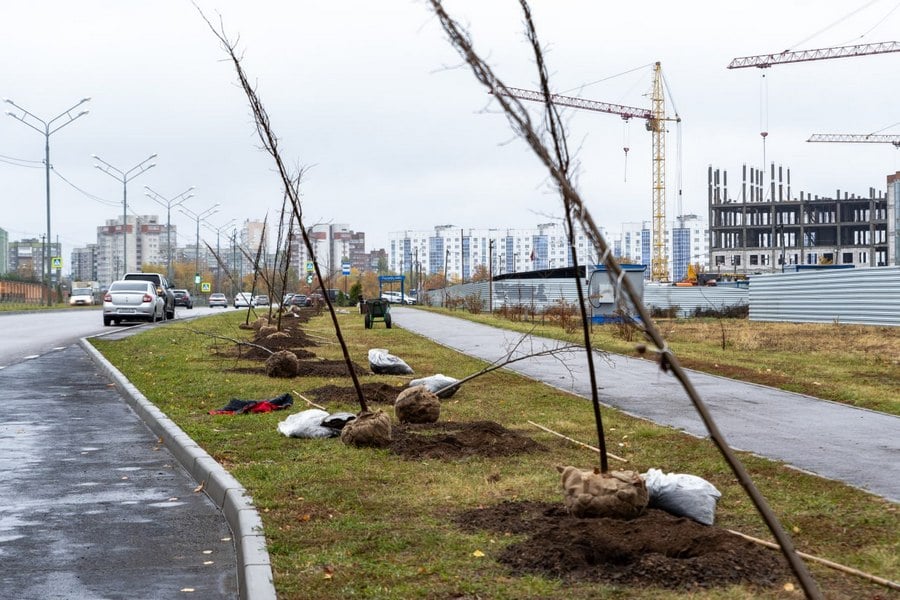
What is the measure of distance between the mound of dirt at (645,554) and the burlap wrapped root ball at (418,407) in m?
4.76

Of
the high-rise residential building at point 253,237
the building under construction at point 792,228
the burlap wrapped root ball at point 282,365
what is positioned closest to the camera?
the burlap wrapped root ball at point 282,365

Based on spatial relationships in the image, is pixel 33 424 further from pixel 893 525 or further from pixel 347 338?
pixel 347 338

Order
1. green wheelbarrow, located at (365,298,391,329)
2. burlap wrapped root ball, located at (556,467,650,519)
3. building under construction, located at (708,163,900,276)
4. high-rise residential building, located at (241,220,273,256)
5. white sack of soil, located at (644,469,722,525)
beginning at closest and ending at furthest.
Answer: burlap wrapped root ball, located at (556,467,650,519), white sack of soil, located at (644,469,722,525), high-rise residential building, located at (241,220,273,256), green wheelbarrow, located at (365,298,391,329), building under construction, located at (708,163,900,276)

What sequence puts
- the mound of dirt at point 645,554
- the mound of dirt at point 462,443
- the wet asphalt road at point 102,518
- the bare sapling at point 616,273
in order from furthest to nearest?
the mound of dirt at point 462,443 → the wet asphalt road at point 102,518 → the mound of dirt at point 645,554 → the bare sapling at point 616,273

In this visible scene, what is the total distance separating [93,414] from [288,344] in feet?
35.3

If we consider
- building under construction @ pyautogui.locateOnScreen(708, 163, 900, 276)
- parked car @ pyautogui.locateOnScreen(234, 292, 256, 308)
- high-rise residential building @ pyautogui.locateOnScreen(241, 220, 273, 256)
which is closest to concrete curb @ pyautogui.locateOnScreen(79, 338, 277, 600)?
high-rise residential building @ pyautogui.locateOnScreen(241, 220, 273, 256)

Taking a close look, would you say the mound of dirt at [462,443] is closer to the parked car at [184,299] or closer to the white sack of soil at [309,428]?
the white sack of soil at [309,428]

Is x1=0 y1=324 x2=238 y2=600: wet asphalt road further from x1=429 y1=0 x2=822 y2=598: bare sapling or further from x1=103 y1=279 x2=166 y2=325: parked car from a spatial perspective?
x1=103 y1=279 x2=166 y2=325: parked car

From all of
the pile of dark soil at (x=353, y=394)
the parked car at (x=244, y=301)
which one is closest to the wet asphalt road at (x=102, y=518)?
the pile of dark soil at (x=353, y=394)

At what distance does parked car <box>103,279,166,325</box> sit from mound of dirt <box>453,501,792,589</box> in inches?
1329

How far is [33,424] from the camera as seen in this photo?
11734 mm

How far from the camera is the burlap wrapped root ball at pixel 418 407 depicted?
34.5 ft

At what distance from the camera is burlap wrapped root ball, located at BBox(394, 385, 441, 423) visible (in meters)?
10.5

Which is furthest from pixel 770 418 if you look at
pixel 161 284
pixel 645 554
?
pixel 161 284
